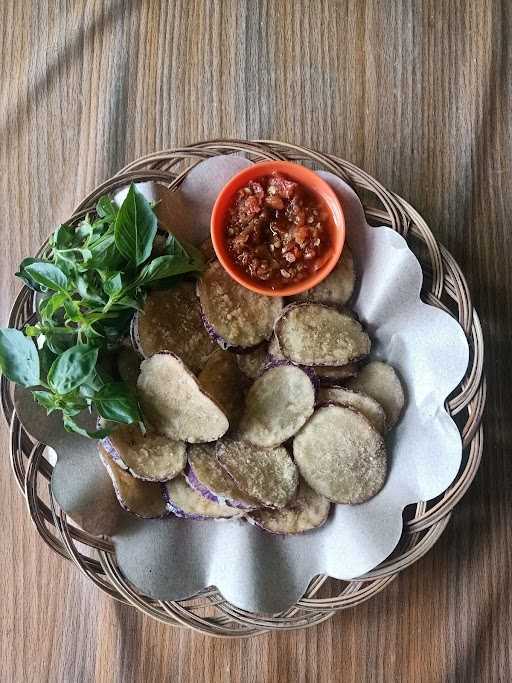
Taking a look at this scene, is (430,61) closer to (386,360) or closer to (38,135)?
(386,360)

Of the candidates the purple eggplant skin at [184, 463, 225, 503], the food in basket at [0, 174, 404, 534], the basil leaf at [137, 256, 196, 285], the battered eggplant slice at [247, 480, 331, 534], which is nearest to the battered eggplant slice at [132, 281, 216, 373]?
the food in basket at [0, 174, 404, 534]

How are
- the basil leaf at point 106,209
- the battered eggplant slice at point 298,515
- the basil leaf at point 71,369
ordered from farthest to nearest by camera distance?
1. the battered eggplant slice at point 298,515
2. the basil leaf at point 106,209
3. the basil leaf at point 71,369

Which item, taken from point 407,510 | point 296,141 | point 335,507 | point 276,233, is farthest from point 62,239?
point 407,510

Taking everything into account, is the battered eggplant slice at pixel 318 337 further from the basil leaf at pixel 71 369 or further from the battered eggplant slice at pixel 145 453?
the basil leaf at pixel 71 369

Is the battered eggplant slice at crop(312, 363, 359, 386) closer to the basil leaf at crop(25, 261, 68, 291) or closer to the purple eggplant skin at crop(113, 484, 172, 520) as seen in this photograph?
the purple eggplant skin at crop(113, 484, 172, 520)

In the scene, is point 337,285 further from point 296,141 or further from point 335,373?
point 296,141

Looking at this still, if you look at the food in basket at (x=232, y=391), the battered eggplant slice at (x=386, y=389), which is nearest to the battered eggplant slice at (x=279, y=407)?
the food in basket at (x=232, y=391)
